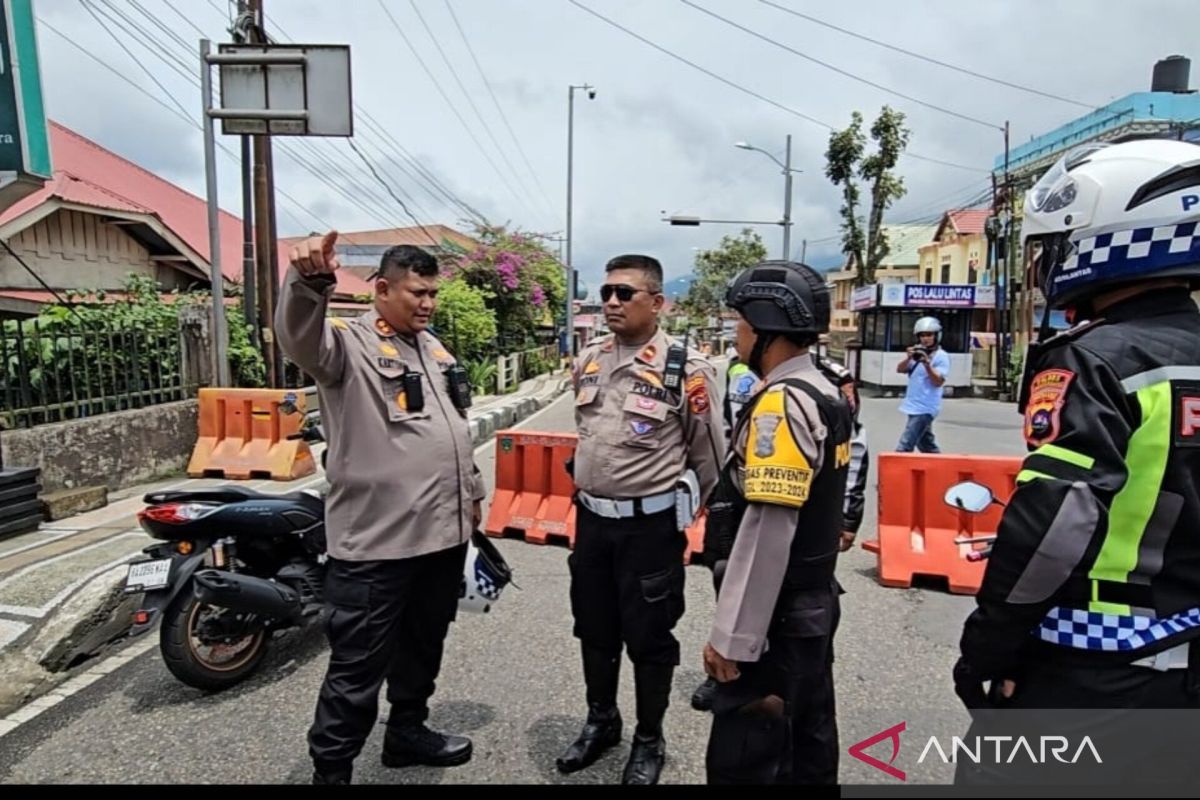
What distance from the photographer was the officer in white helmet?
1417 mm

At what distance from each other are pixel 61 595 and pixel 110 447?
3262 millimetres

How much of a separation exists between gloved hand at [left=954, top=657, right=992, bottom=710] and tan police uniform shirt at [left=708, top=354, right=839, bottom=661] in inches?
17.0

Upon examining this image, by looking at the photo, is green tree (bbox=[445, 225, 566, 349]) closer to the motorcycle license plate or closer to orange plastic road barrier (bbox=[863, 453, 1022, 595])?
orange plastic road barrier (bbox=[863, 453, 1022, 595])

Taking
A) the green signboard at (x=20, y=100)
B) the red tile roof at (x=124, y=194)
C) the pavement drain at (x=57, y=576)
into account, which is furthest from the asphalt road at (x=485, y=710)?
the red tile roof at (x=124, y=194)

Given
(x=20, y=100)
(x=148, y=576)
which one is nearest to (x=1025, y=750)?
(x=148, y=576)

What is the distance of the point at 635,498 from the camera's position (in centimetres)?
270

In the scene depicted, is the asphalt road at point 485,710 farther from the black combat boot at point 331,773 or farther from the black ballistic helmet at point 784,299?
the black ballistic helmet at point 784,299

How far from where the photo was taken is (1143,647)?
1.45 meters

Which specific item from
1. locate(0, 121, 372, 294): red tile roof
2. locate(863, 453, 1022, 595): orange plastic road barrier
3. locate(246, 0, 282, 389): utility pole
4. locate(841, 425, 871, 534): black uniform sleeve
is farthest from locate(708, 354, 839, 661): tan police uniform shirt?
locate(0, 121, 372, 294): red tile roof

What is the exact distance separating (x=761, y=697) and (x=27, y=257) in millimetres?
13330

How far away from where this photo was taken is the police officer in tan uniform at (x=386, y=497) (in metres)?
2.32

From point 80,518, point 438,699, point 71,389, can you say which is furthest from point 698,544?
point 71,389

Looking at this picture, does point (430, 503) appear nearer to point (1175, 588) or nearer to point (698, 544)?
point (1175, 588)

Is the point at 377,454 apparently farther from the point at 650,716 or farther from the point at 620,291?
the point at 650,716
